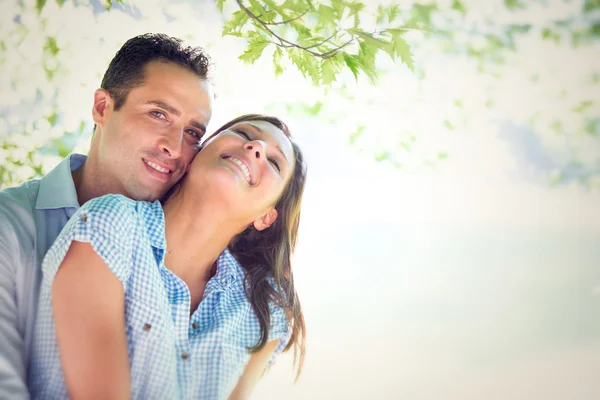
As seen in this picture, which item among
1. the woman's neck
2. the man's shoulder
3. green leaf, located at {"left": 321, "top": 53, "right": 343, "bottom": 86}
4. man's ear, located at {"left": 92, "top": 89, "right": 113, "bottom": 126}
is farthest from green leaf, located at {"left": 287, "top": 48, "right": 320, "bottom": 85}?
the man's shoulder

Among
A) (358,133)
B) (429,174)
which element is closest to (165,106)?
(358,133)

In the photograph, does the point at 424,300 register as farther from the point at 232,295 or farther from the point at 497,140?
the point at 232,295

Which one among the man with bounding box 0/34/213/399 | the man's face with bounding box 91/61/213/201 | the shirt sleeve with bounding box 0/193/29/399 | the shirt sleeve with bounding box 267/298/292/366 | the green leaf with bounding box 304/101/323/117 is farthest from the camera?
the green leaf with bounding box 304/101/323/117

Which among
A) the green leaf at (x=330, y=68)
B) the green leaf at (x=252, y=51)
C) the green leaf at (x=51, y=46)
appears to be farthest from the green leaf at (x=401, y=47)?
the green leaf at (x=51, y=46)

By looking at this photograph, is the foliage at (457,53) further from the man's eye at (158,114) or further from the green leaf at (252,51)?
the man's eye at (158,114)

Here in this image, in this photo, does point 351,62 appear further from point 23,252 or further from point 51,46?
point 51,46

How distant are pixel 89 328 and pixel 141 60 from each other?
872 mm

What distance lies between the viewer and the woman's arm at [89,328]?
44.6 inches

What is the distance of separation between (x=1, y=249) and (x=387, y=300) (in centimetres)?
138

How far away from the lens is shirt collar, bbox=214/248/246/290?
160cm

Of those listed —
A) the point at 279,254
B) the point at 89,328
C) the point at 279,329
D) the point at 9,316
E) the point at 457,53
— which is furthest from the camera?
the point at 457,53

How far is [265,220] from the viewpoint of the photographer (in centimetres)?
173

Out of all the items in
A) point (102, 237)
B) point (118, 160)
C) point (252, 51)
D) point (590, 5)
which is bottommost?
point (102, 237)

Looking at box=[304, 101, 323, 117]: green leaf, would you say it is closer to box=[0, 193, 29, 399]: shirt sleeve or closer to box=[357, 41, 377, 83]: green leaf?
box=[357, 41, 377, 83]: green leaf
